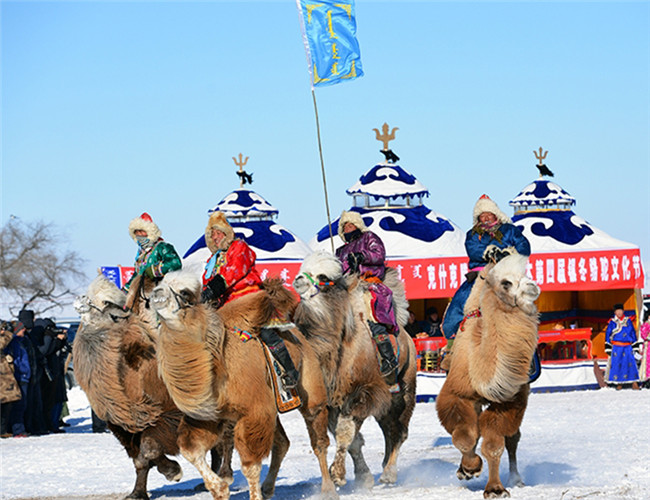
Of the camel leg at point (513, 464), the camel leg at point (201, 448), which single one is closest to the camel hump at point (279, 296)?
the camel leg at point (201, 448)

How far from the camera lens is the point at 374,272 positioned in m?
9.42

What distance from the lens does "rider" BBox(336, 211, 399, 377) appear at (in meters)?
9.01

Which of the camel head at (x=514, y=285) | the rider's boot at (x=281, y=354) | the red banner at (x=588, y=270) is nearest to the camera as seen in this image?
the camel head at (x=514, y=285)

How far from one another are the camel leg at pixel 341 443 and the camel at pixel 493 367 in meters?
Result: 0.83

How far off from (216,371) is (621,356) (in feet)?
46.8

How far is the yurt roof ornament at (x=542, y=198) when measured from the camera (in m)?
24.6

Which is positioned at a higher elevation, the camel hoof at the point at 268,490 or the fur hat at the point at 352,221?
the fur hat at the point at 352,221

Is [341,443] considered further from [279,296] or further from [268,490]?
[279,296]

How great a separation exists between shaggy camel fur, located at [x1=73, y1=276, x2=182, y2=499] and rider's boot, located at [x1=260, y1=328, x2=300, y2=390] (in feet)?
3.95

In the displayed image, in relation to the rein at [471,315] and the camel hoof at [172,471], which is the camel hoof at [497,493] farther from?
the camel hoof at [172,471]

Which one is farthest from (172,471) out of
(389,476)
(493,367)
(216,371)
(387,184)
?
(387,184)

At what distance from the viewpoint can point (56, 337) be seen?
16.1 m

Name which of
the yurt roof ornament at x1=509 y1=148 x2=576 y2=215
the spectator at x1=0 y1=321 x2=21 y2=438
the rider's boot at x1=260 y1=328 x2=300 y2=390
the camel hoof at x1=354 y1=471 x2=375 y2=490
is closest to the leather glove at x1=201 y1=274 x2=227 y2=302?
the rider's boot at x1=260 y1=328 x2=300 y2=390

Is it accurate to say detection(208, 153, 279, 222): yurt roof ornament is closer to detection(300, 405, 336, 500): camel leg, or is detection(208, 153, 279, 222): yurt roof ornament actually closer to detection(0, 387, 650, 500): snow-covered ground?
detection(0, 387, 650, 500): snow-covered ground
